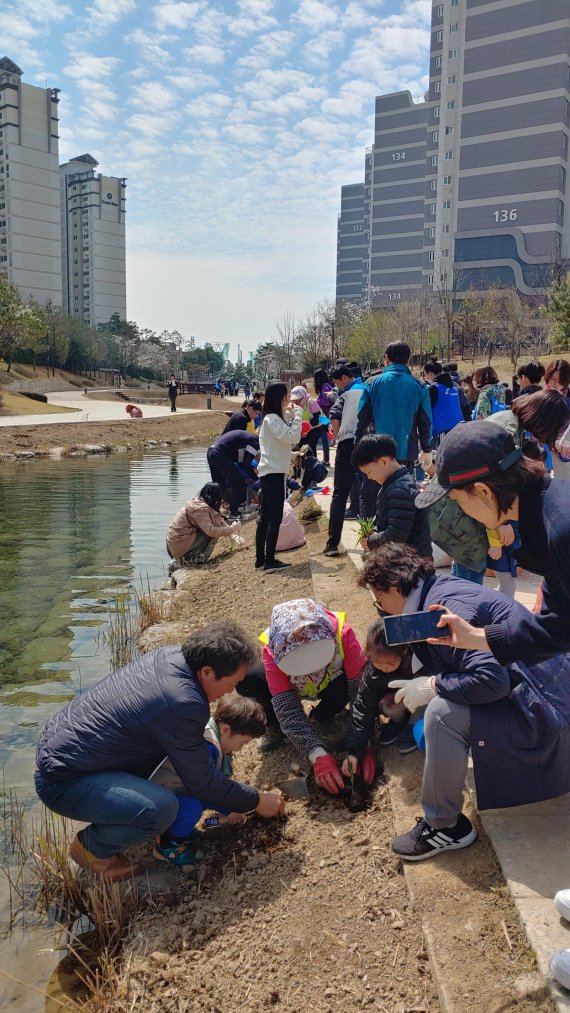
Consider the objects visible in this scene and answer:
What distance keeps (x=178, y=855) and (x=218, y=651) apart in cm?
102

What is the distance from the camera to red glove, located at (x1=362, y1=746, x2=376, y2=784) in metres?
3.39

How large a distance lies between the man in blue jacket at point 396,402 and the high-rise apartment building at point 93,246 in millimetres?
98191

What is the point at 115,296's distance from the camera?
10062 cm

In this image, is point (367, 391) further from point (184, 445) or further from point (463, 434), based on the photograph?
point (184, 445)

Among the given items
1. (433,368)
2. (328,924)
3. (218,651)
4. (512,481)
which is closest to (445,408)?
(433,368)

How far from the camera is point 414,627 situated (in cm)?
242

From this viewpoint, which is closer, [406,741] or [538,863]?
[538,863]

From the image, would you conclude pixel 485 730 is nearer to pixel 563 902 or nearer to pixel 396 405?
pixel 563 902

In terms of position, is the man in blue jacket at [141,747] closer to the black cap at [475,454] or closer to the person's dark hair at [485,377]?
the black cap at [475,454]

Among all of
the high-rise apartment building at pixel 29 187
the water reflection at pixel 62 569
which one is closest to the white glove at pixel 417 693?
the water reflection at pixel 62 569

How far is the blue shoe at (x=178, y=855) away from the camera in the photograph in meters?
3.21

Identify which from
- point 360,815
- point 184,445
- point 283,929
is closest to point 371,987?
point 283,929

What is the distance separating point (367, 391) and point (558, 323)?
28.8 m

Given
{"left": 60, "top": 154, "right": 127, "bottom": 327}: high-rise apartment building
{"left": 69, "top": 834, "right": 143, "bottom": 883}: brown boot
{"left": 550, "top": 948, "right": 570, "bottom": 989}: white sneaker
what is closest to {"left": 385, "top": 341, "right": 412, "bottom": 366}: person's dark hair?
{"left": 69, "top": 834, "right": 143, "bottom": 883}: brown boot
